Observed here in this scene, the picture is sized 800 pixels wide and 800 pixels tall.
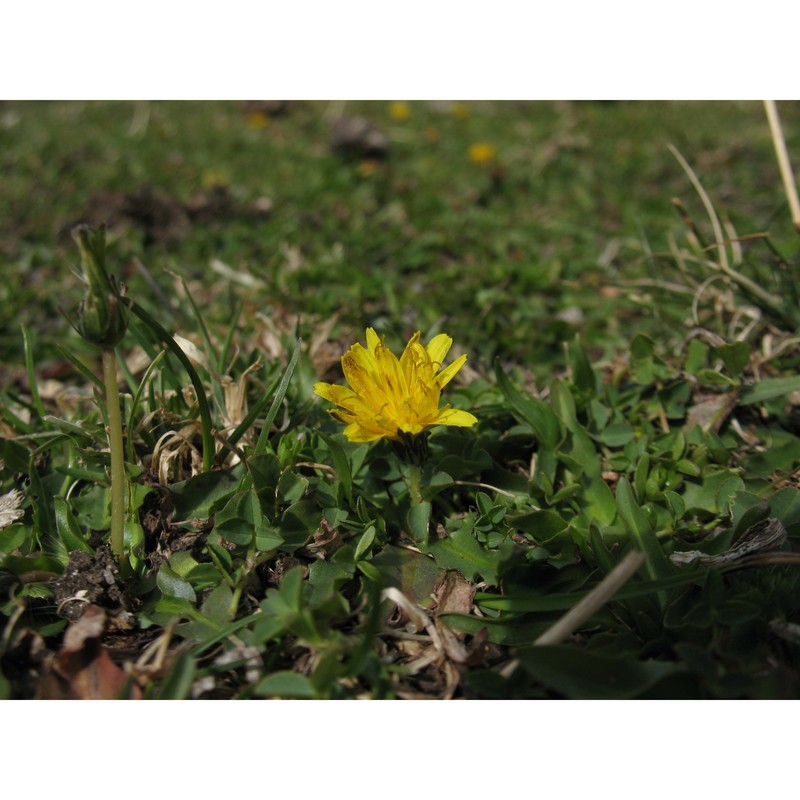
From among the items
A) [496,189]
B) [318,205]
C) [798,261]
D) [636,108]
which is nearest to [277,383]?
[798,261]

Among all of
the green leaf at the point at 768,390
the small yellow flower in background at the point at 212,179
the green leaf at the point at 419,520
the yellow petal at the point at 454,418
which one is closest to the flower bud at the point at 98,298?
the yellow petal at the point at 454,418

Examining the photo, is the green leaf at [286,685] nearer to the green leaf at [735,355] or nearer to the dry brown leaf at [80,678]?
the dry brown leaf at [80,678]

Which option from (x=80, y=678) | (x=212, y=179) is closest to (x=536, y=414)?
(x=80, y=678)

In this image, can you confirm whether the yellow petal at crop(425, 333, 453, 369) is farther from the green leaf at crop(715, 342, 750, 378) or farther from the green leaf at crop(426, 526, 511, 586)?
the green leaf at crop(715, 342, 750, 378)

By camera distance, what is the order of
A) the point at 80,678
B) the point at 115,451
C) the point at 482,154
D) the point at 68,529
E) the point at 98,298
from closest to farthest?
1. the point at 98,298
2. the point at 80,678
3. the point at 115,451
4. the point at 68,529
5. the point at 482,154

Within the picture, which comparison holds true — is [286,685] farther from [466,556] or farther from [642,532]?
[642,532]

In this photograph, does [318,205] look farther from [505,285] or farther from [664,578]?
[664,578]
